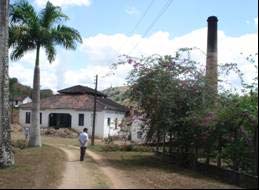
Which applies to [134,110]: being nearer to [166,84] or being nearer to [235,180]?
[166,84]

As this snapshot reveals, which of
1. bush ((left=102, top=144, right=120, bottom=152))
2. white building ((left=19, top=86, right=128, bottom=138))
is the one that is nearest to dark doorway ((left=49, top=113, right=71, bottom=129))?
white building ((left=19, top=86, right=128, bottom=138))

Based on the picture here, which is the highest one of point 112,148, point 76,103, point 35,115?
point 76,103

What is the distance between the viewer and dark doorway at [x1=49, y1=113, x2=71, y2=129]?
216 ft

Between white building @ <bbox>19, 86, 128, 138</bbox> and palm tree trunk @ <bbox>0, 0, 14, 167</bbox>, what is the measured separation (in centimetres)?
3666

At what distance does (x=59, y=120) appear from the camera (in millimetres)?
66562

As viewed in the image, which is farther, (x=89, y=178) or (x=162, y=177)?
(x=162, y=177)

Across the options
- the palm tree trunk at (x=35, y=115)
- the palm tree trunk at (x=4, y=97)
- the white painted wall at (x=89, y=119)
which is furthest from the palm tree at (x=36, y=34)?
the white painted wall at (x=89, y=119)

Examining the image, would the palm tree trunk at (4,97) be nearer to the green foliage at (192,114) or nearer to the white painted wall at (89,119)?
the green foliage at (192,114)

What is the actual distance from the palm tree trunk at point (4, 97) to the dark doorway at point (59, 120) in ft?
131

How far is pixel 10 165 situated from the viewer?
82.1 feet

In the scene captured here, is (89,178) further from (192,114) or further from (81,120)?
(81,120)

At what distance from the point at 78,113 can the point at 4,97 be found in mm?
39649

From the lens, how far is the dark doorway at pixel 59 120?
216ft

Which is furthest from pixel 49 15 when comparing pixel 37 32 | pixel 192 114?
pixel 192 114
